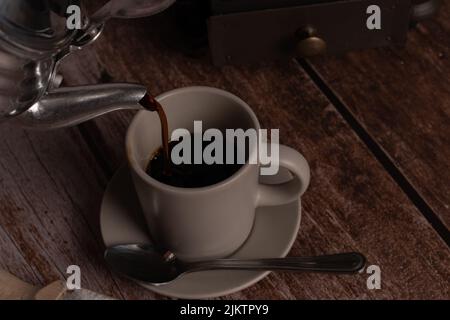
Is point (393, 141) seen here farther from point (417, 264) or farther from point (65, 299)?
point (65, 299)

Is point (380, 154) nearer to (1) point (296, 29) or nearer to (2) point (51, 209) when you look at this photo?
(1) point (296, 29)

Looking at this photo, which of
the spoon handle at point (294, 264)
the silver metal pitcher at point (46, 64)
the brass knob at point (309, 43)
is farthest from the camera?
the brass knob at point (309, 43)

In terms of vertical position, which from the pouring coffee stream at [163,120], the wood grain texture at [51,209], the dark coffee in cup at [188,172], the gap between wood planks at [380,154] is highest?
the pouring coffee stream at [163,120]

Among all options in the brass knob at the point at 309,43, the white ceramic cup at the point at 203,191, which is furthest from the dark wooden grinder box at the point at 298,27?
the white ceramic cup at the point at 203,191

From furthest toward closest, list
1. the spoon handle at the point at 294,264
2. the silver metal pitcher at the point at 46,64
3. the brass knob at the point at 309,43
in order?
the brass knob at the point at 309,43 → the spoon handle at the point at 294,264 → the silver metal pitcher at the point at 46,64

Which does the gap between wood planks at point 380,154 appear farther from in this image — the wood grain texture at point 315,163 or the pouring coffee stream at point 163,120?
the pouring coffee stream at point 163,120

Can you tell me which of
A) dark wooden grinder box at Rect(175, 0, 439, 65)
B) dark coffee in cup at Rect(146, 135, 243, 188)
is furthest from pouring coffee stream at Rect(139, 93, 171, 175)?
dark wooden grinder box at Rect(175, 0, 439, 65)

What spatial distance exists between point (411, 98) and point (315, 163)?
113 mm

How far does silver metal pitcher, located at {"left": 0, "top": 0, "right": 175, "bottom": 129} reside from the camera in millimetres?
354

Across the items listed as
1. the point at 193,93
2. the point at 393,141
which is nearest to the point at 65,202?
the point at 193,93

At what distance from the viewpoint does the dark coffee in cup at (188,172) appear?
46 centimetres

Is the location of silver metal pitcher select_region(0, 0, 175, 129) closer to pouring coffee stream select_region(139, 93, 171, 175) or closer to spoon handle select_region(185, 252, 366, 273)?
pouring coffee stream select_region(139, 93, 171, 175)

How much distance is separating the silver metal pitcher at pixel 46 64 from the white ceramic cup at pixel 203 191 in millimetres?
41

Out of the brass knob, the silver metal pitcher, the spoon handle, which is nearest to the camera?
the silver metal pitcher
